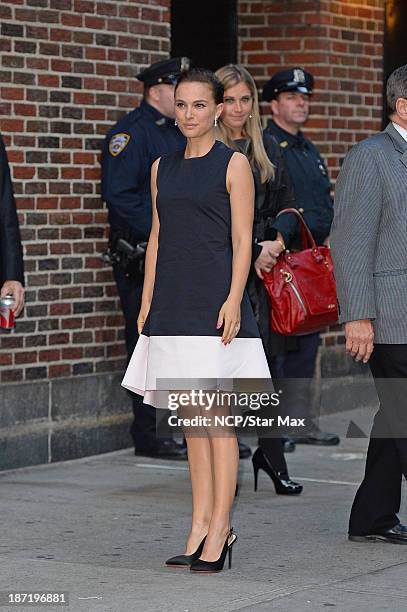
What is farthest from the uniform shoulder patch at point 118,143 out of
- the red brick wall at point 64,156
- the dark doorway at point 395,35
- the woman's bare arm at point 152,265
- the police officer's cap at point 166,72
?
the dark doorway at point 395,35

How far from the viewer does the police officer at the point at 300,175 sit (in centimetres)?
898

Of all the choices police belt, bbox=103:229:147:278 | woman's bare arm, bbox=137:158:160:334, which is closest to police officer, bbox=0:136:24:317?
woman's bare arm, bbox=137:158:160:334

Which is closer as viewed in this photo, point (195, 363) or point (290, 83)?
point (195, 363)

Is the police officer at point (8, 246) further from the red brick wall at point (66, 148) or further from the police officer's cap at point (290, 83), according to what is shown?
the police officer's cap at point (290, 83)

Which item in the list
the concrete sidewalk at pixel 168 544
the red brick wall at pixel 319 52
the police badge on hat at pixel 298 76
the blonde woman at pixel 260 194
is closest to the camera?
the concrete sidewalk at pixel 168 544

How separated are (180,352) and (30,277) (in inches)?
109

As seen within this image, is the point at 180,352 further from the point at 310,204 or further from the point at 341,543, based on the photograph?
the point at 310,204

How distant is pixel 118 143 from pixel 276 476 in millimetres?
2125

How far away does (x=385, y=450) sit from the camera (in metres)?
6.47

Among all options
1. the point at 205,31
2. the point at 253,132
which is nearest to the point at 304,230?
the point at 253,132

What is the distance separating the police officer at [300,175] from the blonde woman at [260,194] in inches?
41.2

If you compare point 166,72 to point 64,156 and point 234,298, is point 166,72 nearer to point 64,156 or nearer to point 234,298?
point 64,156

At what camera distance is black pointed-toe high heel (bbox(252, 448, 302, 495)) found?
25.2 ft

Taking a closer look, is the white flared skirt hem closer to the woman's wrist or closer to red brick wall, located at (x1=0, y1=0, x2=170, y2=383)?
the woman's wrist
